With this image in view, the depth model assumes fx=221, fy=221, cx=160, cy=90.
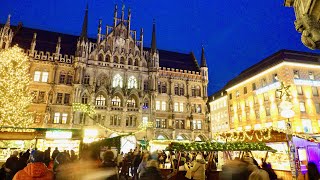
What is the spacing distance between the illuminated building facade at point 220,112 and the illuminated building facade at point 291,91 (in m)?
9.68

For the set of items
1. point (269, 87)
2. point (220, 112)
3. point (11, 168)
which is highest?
point (269, 87)

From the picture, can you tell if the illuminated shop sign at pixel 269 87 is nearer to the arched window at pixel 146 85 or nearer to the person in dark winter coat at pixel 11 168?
the arched window at pixel 146 85

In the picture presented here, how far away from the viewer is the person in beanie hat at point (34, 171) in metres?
3.80

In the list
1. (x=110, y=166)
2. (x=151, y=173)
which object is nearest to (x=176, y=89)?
(x=151, y=173)

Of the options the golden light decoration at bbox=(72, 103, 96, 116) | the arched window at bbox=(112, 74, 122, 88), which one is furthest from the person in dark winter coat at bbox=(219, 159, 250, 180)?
the arched window at bbox=(112, 74, 122, 88)

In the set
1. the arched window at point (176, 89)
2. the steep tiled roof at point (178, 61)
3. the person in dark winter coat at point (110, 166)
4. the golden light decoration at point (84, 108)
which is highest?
the steep tiled roof at point (178, 61)

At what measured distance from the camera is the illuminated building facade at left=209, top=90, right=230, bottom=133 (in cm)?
5170

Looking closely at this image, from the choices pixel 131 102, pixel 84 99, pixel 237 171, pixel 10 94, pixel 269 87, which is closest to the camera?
pixel 237 171

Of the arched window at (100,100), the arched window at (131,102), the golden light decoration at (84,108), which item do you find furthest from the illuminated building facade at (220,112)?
the golden light decoration at (84,108)

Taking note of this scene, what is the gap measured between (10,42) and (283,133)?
3882cm

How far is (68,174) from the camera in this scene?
4410mm

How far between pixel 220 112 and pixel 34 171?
53.9 metres

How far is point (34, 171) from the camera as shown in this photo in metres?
3.86

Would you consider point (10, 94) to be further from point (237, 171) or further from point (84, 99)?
point (237, 171)
